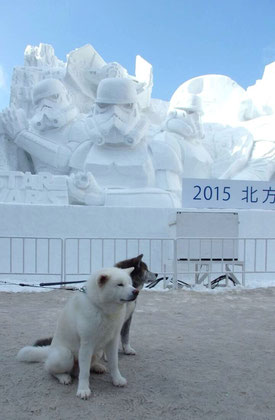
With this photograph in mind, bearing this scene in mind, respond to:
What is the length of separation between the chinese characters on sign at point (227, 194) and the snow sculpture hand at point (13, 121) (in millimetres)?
3766

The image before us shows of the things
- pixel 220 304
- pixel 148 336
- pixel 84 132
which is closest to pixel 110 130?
pixel 84 132

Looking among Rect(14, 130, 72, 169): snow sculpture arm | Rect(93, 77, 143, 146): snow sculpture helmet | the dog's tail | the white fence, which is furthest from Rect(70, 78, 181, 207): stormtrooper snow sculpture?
the dog's tail

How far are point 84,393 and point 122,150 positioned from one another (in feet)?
19.8

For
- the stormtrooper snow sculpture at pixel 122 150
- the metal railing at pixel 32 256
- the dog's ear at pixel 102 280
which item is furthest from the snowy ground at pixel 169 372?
the stormtrooper snow sculpture at pixel 122 150

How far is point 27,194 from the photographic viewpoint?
22.3 ft

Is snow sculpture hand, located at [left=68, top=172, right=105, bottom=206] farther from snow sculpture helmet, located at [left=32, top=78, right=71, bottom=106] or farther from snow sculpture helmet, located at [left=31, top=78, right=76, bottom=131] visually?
snow sculpture helmet, located at [left=32, top=78, right=71, bottom=106]

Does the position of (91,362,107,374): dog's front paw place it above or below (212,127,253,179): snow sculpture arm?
below

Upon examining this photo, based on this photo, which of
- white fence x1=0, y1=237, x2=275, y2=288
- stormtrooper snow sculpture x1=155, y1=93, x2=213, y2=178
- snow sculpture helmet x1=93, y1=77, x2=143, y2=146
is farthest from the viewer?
stormtrooper snow sculpture x1=155, y1=93, x2=213, y2=178

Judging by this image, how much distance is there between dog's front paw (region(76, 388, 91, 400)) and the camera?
220 cm

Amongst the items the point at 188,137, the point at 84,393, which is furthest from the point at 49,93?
the point at 84,393

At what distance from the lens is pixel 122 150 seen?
784 centimetres

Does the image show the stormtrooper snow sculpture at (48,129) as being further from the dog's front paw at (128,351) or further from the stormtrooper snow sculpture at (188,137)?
the dog's front paw at (128,351)

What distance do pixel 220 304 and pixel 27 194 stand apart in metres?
3.72

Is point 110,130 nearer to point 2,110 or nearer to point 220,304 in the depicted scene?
point 2,110
